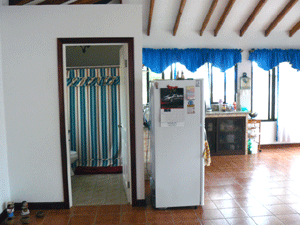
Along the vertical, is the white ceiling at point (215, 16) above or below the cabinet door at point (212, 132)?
above

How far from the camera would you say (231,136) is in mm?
6090

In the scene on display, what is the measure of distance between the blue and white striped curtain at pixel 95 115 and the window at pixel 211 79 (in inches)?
61.7

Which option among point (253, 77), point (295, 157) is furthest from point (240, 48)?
point (295, 157)

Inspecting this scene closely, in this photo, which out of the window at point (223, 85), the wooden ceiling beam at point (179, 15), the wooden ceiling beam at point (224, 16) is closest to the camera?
the wooden ceiling beam at point (179, 15)

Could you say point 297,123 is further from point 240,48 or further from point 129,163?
point 129,163

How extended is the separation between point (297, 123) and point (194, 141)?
4363mm

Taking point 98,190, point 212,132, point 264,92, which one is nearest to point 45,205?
point 98,190

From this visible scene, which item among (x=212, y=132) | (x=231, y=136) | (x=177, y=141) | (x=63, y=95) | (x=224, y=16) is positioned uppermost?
(x=224, y=16)

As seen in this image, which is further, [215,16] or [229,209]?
[215,16]

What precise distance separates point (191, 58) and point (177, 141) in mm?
3266

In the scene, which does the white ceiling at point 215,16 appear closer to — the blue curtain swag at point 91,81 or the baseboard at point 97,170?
the blue curtain swag at point 91,81

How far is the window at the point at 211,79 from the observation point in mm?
6316

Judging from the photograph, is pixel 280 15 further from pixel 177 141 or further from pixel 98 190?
pixel 98 190

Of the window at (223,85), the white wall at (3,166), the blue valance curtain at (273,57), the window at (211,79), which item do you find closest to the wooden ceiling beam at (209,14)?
the window at (211,79)
